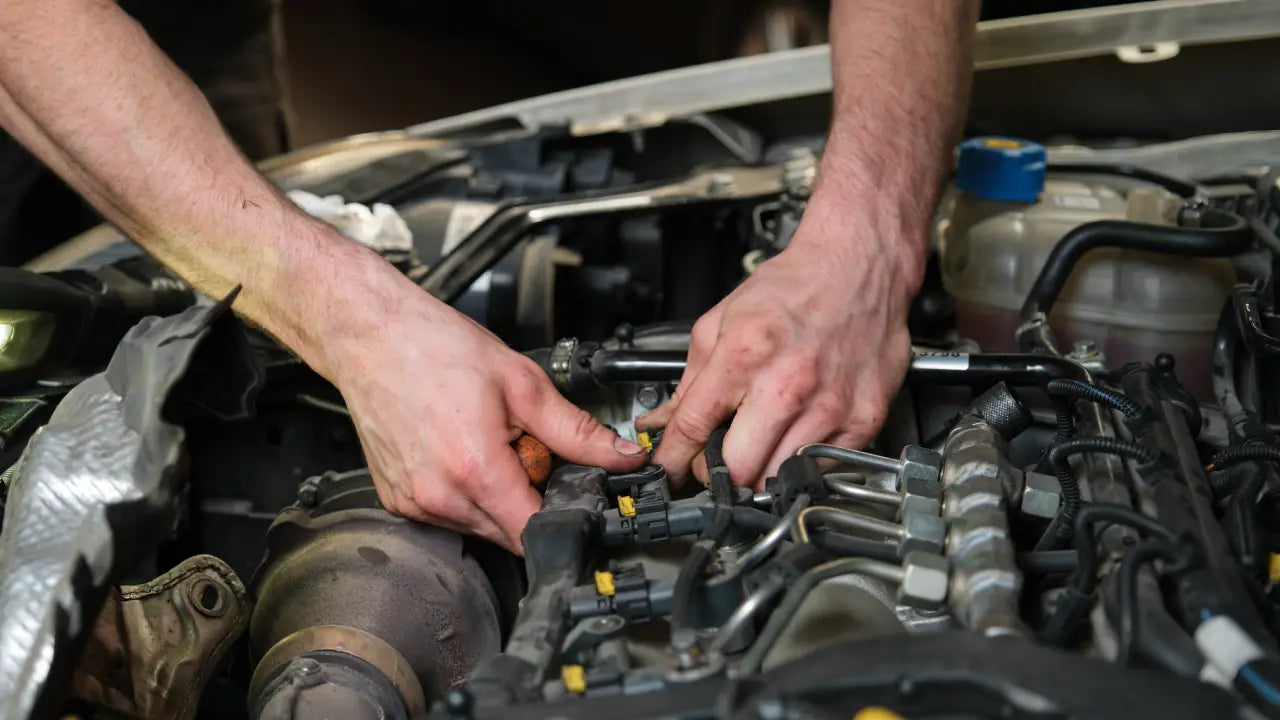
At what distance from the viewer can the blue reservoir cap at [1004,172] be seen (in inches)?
59.9

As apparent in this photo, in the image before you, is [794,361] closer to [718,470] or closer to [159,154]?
[718,470]

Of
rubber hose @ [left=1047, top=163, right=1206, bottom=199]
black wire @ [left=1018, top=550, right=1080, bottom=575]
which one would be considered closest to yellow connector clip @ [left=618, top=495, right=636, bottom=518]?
black wire @ [left=1018, top=550, right=1080, bottom=575]

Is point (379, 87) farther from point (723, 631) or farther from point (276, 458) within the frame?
point (723, 631)

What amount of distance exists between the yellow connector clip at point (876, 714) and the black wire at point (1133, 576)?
0.20 m

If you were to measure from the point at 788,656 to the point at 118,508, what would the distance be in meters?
0.58

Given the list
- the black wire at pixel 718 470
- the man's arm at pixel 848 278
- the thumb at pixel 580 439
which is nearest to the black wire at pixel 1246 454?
the man's arm at pixel 848 278

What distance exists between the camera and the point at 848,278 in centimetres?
130

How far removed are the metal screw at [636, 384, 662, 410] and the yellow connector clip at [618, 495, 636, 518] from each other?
0.28 meters

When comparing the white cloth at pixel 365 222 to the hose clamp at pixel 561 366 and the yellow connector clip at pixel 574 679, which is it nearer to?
the hose clamp at pixel 561 366

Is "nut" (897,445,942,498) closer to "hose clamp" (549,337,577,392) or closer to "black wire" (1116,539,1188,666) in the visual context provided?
"black wire" (1116,539,1188,666)

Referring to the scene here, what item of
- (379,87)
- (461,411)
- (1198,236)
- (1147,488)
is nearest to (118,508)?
(461,411)

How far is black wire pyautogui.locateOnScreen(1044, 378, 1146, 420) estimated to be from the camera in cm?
104

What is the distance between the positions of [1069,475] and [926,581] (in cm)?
23

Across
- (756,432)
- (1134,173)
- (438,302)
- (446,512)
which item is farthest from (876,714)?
(1134,173)
